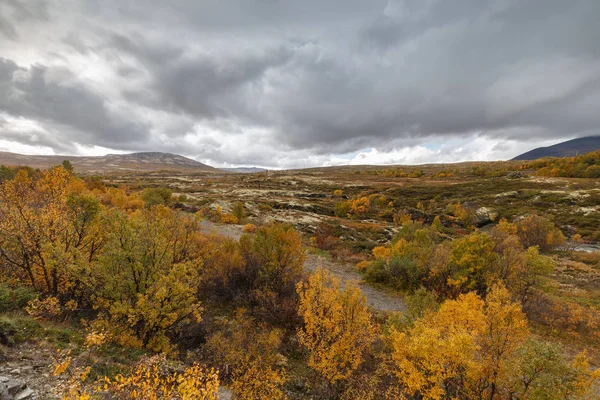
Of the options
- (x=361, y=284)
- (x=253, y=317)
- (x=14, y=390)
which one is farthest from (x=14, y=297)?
(x=361, y=284)

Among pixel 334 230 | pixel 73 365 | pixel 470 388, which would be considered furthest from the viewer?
pixel 334 230

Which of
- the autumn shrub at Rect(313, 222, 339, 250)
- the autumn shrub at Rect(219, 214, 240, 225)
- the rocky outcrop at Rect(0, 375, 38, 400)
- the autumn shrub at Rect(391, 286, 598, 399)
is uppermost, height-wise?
the rocky outcrop at Rect(0, 375, 38, 400)

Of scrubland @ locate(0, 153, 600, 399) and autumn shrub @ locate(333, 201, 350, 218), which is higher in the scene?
scrubland @ locate(0, 153, 600, 399)

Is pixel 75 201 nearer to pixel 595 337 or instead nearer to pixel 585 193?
pixel 595 337

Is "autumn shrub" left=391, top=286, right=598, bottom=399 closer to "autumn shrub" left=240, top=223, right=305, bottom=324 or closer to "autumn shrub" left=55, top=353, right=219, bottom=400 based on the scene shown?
"autumn shrub" left=55, top=353, right=219, bottom=400

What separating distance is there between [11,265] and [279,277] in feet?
57.1

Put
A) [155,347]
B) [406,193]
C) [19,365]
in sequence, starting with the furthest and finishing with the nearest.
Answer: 1. [406,193]
2. [155,347]
3. [19,365]

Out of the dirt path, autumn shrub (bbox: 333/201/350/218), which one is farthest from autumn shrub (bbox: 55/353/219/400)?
autumn shrub (bbox: 333/201/350/218)

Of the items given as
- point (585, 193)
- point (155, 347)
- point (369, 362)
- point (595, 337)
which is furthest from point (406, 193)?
point (155, 347)

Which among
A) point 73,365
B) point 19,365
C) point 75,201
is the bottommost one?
point 73,365

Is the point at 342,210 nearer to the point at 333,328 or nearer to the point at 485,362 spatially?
the point at 333,328

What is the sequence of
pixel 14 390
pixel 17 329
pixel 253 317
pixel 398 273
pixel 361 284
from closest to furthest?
pixel 14 390, pixel 17 329, pixel 253 317, pixel 398 273, pixel 361 284

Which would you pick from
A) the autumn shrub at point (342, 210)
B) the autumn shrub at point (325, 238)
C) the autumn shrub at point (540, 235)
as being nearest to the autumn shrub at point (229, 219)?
the autumn shrub at point (325, 238)

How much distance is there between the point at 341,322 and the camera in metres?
14.8
